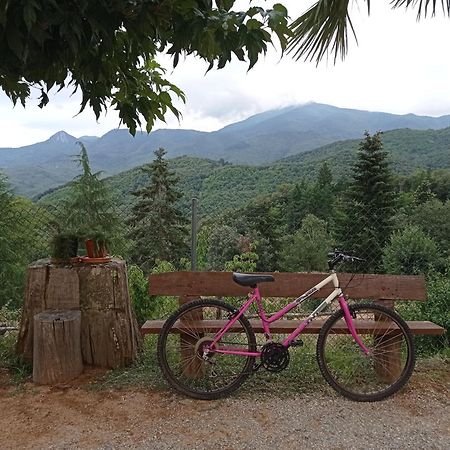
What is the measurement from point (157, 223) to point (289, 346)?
113 ft

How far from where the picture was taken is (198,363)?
3365 millimetres

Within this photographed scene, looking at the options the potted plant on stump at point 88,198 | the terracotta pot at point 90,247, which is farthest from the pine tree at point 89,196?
the terracotta pot at point 90,247

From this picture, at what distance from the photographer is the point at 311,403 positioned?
121 inches

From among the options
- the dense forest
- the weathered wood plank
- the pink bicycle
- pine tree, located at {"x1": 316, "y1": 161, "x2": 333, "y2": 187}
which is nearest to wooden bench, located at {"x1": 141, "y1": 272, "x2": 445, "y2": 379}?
the weathered wood plank

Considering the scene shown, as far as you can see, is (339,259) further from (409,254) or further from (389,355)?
(409,254)

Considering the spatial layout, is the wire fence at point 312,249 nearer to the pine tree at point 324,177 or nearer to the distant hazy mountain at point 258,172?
the distant hazy mountain at point 258,172

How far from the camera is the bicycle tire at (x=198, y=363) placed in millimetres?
3213

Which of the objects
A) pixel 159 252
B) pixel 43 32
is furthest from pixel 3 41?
pixel 159 252

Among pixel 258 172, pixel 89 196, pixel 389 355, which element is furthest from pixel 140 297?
pixel 258 172

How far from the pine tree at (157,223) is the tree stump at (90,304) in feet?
104

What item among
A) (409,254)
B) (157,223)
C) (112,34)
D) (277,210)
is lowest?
(409,254)

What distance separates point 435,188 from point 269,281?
4212 cm

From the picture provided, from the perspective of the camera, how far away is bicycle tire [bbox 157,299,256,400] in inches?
126

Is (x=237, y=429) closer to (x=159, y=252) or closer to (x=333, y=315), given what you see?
(x=333, y=315)
